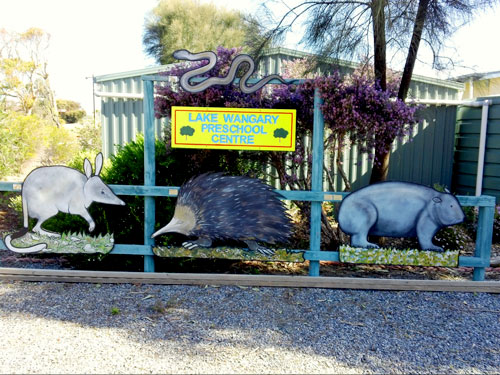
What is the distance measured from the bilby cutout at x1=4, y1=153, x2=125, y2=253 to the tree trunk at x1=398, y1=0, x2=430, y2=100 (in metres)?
3.93

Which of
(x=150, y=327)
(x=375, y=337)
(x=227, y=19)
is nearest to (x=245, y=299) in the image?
(x=150, y=327)

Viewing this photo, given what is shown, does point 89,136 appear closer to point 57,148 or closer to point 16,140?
point 57,148

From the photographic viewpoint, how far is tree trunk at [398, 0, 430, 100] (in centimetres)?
527

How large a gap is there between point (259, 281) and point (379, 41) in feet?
10.6

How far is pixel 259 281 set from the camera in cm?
487

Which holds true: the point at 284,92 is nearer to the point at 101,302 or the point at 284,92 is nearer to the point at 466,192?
the point at 101,302

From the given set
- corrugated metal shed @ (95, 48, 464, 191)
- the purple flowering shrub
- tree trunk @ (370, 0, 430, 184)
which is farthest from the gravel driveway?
corrugated metal shed @ (95, 48, 464, 191)

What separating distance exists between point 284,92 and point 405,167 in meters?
4.85

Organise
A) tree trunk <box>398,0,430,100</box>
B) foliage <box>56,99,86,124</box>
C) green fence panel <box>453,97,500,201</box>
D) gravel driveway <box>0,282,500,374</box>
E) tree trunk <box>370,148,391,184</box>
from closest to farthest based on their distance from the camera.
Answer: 1. gravel driveway <box>0,282,500,374</box>
2. tree trunk <box>398,0,430,100</box>
3. tree trunk <box>370,148,391,184</box>
4. green fence panel <box>453,97,500,201</box>
5. foliage <box>56,99,86,124</box>

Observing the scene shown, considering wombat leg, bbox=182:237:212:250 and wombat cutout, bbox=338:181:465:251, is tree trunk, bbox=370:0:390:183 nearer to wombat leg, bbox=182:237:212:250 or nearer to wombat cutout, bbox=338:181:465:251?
wombat cutout, bbox=338:181:465:251

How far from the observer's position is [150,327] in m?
3.78

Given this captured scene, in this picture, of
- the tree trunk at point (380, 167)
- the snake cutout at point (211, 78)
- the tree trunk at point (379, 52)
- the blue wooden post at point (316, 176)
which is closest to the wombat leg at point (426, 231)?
the blue wooden post at point (316, 176)

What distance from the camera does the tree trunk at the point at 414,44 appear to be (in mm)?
5273

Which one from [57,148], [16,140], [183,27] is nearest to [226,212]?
[16,140]
